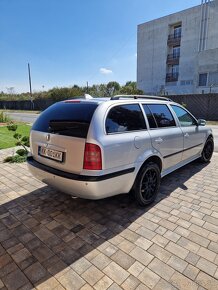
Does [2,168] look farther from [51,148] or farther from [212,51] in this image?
[212,51]

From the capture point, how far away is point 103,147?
2525 millimetres

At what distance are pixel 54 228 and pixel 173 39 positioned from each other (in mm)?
34379

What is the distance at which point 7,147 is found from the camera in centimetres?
748

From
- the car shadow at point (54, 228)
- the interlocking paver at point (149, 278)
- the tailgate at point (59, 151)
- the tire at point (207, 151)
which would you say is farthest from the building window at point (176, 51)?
the interlocking paver at point (149, 278)

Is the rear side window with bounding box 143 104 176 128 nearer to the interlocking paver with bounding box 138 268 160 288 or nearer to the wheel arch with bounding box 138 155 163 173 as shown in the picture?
the wheel arch with bounding box 138 155 163 173

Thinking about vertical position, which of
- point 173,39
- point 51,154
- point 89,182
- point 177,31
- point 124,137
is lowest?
point 89,182

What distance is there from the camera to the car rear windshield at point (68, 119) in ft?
8.75

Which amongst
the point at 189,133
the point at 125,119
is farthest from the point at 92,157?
the point at 189,133

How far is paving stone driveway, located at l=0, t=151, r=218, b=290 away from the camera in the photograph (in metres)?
2.05

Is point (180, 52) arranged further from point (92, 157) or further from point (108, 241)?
point (108, 241)

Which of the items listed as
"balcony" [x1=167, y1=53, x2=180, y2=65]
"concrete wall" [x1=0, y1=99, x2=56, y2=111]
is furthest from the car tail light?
"concrete wall" [x1=0, y1=99, x2=56, y2=111]

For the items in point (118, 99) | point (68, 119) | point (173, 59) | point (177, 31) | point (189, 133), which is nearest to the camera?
point (68, 119)

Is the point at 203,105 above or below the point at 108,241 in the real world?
above

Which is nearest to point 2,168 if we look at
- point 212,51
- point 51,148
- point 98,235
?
point 51,148
